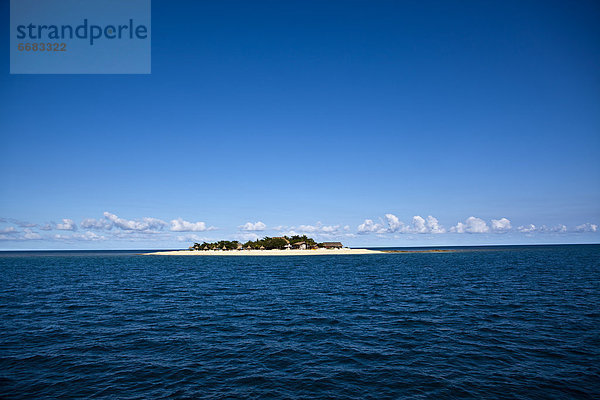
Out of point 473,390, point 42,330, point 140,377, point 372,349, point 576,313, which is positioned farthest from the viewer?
point 576,313

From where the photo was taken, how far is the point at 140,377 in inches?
648

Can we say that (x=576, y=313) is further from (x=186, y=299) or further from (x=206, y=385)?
(x=186, y=299)

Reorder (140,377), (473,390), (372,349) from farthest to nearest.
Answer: (372,349) < (140,377) < (473,390)

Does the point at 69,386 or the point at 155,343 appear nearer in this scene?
the point at 69,386

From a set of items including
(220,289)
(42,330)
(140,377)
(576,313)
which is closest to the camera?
(140,377)

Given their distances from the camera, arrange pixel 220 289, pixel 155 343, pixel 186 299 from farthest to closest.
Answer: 1. pixel 220 289
2. pixel 186 299
3. pixel 155 343

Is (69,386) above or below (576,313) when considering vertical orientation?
above

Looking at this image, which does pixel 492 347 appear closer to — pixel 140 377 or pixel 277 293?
pixel 140 377

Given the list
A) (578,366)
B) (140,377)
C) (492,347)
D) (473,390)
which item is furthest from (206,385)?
(578,366)

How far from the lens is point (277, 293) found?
43469 millimetres

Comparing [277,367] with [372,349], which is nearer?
[277,367]

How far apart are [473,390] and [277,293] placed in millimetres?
31220

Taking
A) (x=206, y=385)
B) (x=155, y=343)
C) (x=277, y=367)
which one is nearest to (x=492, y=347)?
(x=277, y=367)

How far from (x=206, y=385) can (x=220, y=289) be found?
1297 inches
